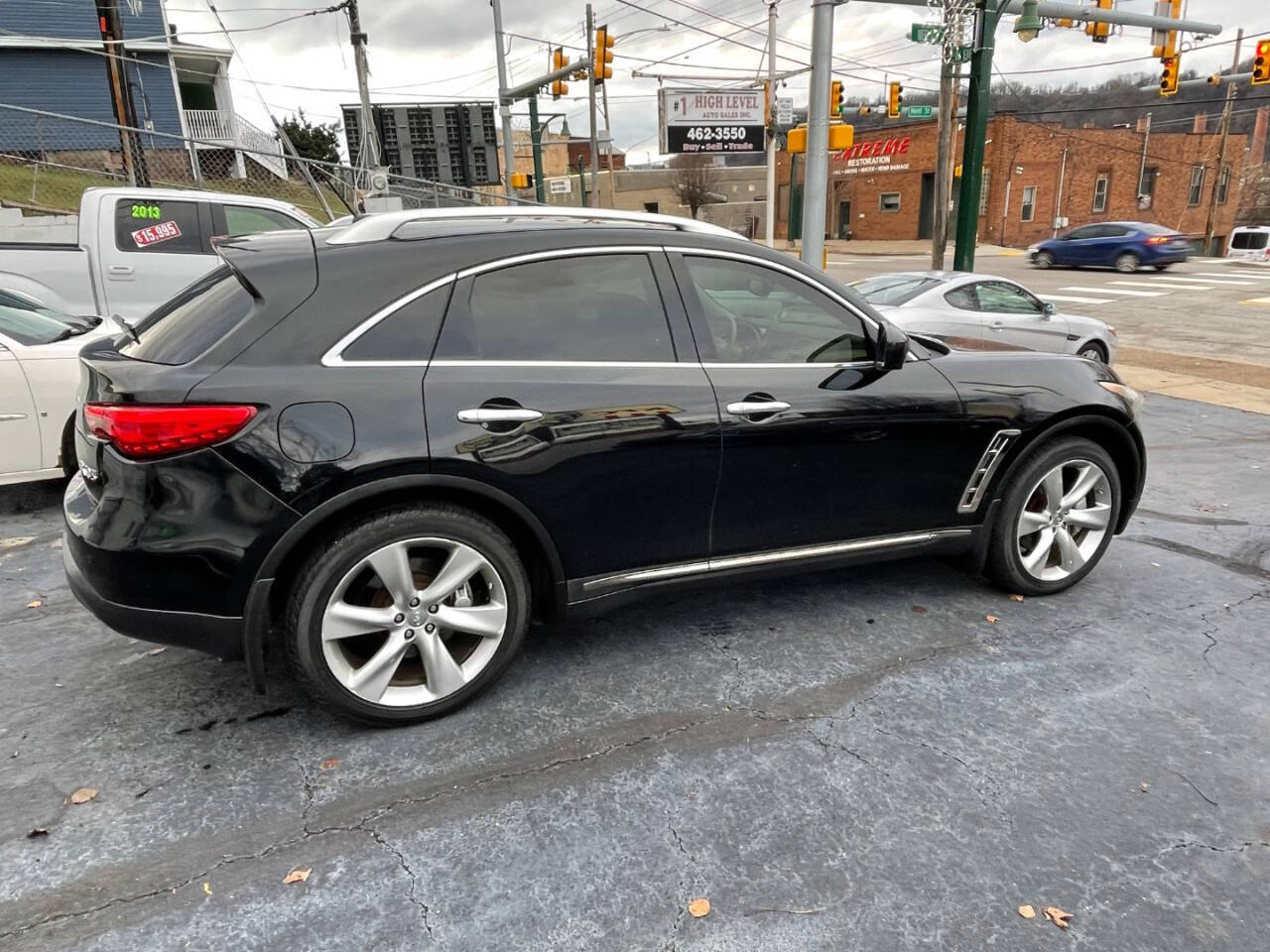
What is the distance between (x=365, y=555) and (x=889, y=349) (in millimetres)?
2175

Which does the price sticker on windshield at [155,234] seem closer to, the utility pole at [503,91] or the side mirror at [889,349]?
the side mirror at [889,349]

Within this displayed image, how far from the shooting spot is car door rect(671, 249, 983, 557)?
3277 mm

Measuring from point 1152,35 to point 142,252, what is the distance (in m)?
21.9

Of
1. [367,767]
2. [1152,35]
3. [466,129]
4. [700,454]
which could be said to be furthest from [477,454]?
[466,129]

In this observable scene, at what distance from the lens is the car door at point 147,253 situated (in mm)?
7926

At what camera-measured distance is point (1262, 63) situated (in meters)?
20.0

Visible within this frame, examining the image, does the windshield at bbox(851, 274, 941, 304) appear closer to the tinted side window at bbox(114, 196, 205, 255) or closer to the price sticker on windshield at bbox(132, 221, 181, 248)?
the tinted side window at bbox(114, 196, 205, 255)

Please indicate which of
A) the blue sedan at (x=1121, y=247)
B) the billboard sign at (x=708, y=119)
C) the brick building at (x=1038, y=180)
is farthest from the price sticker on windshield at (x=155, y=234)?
the brick building at (x=1038, y=180)

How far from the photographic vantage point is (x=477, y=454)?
2.83m

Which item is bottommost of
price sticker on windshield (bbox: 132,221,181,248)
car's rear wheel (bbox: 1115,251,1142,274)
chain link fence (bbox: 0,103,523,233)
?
car's rear wheel (bbox: 1115,251,1142,274)

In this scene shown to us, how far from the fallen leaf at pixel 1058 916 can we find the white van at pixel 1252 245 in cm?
3934

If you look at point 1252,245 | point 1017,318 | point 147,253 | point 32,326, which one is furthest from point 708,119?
point 32,326

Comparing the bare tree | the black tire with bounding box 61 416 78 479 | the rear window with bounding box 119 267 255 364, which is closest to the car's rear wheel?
the bare tree

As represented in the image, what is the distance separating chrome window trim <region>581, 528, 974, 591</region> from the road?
835cm
